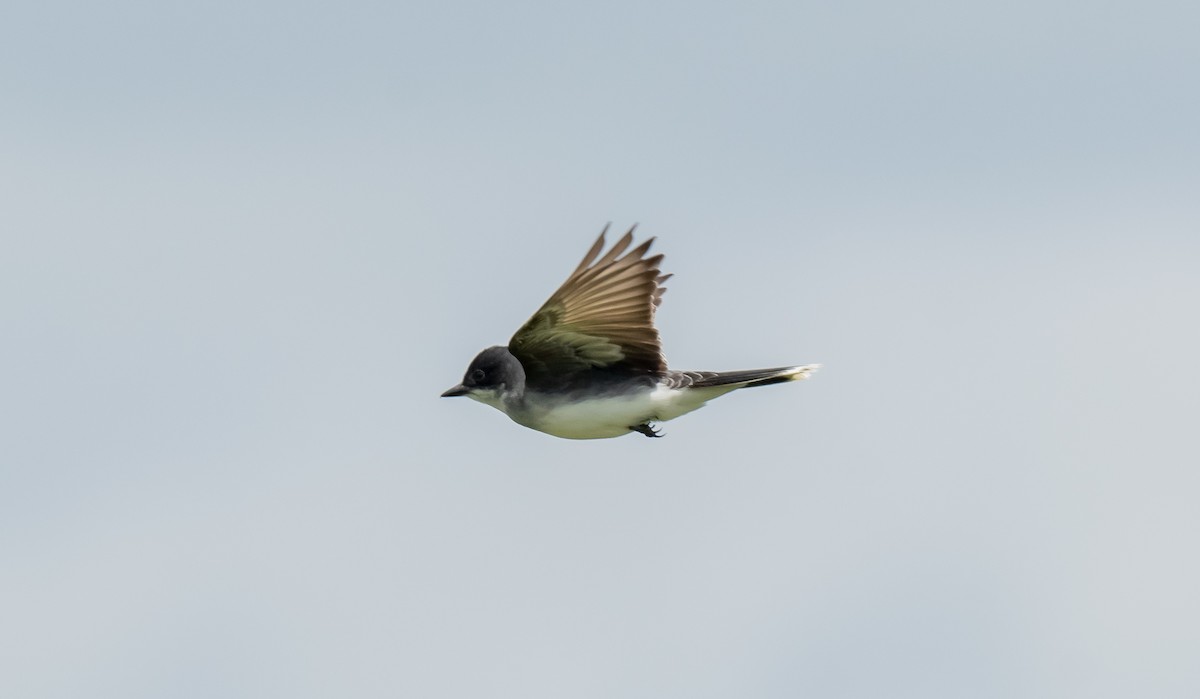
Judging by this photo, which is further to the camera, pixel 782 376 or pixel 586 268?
pixel 782 376

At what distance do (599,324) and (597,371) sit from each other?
2.65ft

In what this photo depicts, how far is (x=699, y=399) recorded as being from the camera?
80.0 ft

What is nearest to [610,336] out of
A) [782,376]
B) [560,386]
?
[560,386]

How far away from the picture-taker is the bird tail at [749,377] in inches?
953

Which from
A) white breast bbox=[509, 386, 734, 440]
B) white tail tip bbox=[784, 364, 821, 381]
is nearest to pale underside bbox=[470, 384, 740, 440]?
white breast bbox=[509, 386, 734, 440]

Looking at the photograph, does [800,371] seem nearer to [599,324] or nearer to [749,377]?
[749,377]

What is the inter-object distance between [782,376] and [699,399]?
1.22 m

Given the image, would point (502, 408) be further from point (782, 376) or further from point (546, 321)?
point (782, 376)

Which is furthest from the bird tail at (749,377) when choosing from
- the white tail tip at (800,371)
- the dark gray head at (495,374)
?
the dark gray head at (495,374)

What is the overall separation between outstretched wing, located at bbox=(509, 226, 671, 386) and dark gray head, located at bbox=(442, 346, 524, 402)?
0.13 metres

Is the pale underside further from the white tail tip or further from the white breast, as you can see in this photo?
the white tail tip

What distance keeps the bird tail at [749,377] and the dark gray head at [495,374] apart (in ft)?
6.66

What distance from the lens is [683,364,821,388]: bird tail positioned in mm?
24203

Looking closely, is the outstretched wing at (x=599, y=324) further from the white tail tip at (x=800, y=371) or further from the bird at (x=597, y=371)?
the white tail tip at (x=800, y=371)
